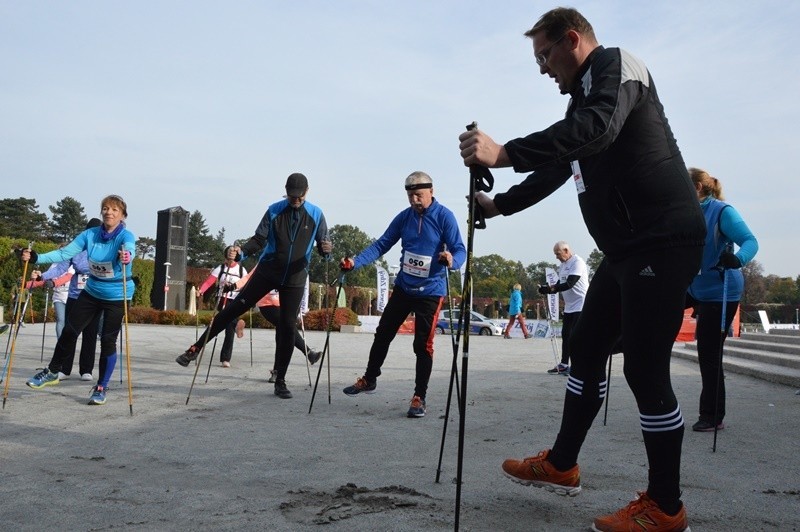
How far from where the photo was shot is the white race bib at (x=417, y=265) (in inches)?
259

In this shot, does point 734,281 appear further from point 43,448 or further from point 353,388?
point 43,448

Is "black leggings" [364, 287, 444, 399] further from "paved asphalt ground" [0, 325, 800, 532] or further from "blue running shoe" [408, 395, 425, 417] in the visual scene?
"paved asphalt ground" [0, 325, 800, 532]

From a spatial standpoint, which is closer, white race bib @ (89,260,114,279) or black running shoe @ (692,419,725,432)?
black running shoe @ (692,419,725,432)

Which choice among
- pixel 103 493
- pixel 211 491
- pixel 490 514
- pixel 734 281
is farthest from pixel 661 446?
pixel 734 281

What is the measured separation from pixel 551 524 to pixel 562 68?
2.01 m

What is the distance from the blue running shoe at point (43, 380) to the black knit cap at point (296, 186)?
314 cm

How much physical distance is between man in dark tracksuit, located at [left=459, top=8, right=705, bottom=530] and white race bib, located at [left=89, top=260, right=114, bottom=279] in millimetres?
5151

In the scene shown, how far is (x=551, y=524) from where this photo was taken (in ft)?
10.0

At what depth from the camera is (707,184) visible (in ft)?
19.6

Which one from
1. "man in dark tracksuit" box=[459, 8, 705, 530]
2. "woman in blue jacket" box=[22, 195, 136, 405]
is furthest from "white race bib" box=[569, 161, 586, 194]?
"woman in blue jacket" box=[22, 195, 136, 405]

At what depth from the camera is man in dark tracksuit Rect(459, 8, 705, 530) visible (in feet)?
9.39

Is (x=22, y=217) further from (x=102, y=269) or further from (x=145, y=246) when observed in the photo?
(x=102, y=269)

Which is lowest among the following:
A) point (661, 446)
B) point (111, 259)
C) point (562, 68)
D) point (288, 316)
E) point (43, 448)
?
point (43, 448)

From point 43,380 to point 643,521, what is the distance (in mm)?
6655
